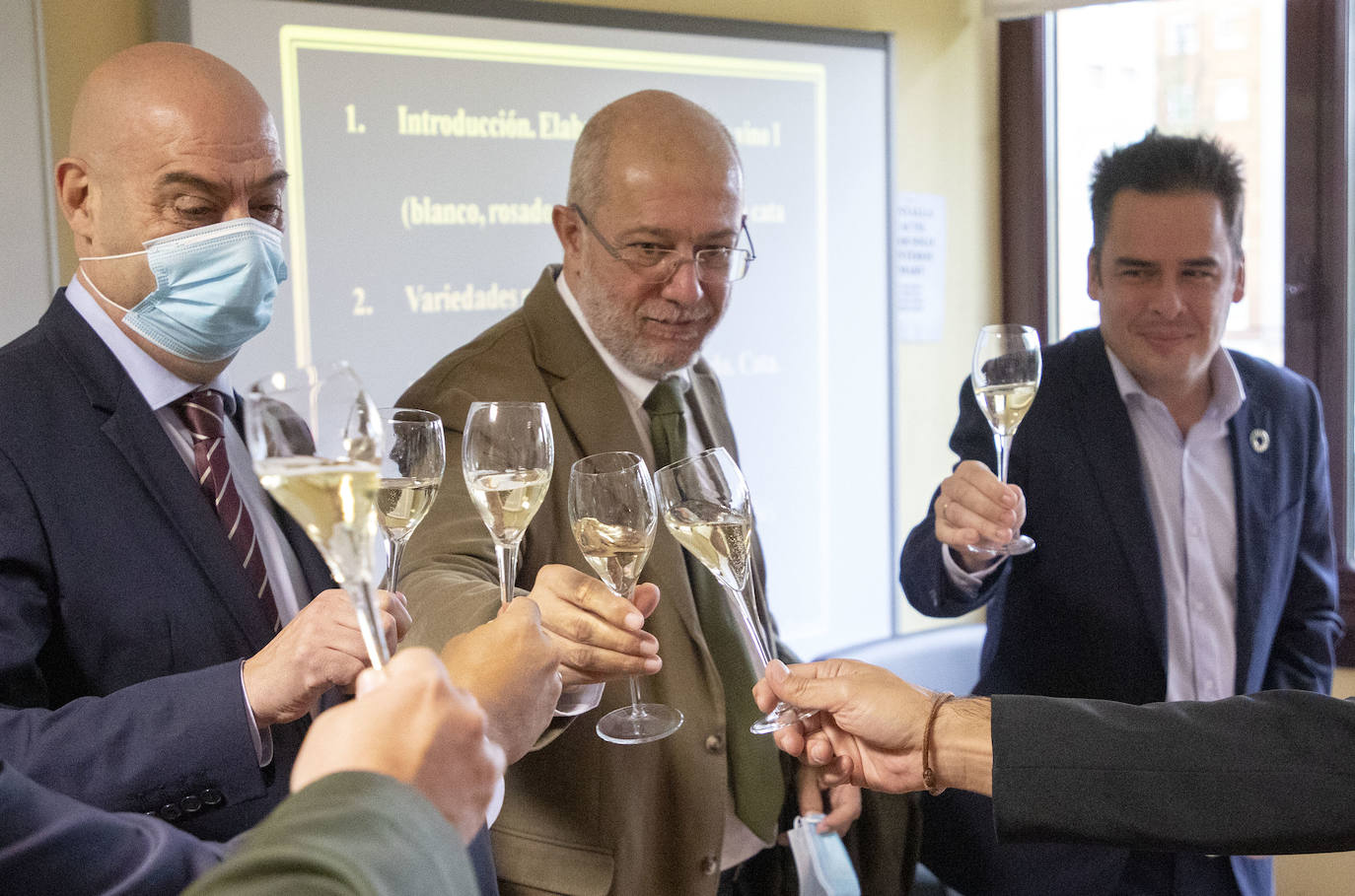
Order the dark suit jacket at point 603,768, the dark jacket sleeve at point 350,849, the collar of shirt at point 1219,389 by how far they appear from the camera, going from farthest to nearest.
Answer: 1. the collar of shirt at point 1219,389
2. the dark suit jacket at point 603,768
3. the dark jacket sleeve at point 350,849

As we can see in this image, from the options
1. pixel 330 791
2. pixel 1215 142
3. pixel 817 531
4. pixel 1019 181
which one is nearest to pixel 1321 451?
pixel 1215 142

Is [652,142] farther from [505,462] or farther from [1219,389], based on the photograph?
[1219,389]

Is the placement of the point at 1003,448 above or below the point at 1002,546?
above

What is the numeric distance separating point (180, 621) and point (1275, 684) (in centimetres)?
212

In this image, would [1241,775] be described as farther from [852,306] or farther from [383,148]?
[852,306]

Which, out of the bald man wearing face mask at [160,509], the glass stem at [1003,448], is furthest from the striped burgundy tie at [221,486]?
the glass stem at [1003,448]

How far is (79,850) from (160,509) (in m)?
0.75

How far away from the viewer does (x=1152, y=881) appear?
2164mm

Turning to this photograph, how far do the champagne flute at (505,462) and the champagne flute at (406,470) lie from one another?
85mm

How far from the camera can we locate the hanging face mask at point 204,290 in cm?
164

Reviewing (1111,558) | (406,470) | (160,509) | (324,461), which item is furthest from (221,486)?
(1111,558)

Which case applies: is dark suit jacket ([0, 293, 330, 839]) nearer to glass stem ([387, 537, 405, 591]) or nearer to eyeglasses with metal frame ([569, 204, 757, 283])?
glass stem ([387, 537, 405, 591])

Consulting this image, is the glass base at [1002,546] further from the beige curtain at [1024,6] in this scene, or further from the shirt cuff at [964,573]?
the beige curtain at [1024,6]

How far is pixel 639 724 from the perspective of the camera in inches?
60.2
